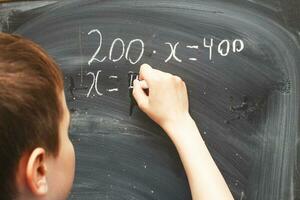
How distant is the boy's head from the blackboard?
0.21m

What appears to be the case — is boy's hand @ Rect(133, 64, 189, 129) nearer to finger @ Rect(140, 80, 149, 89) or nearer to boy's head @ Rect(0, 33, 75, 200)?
finger @ Rect(140, 80, 149, 89)

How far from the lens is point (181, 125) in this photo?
32.7 inches

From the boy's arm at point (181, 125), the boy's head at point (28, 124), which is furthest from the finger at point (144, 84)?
the boy's head at point (28, 124)

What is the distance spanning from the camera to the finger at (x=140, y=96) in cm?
87

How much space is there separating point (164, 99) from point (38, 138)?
0.84ft

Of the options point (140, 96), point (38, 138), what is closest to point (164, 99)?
point (140, 96)

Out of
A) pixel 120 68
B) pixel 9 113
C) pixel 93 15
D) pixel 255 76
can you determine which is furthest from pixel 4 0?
pixel 255 76

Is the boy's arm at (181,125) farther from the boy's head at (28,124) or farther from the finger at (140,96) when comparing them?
the boy's head at (28,124)

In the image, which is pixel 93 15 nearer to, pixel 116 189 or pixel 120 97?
pixel 120 97

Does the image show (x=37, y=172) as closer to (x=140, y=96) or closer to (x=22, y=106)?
(x=22, y=106)

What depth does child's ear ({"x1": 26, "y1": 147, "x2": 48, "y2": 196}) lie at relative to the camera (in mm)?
647

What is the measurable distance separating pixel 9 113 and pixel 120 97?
0.31m

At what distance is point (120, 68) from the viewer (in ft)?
3.00

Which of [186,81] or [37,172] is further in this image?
[186,81]
